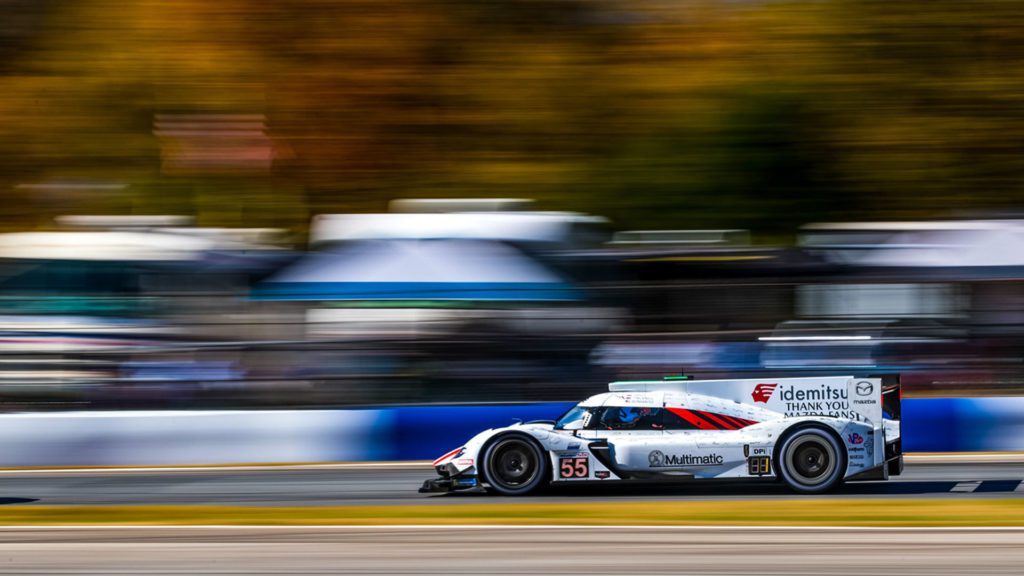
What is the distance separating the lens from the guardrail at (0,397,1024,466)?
13781mm

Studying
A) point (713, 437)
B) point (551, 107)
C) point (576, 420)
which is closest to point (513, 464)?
point (576, 420)

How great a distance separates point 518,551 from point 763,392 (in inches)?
118

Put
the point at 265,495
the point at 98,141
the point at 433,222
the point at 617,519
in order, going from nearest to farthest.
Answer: the point at 617,519 < the point at 265,495 < the point at 433,222 < the point at 98,141

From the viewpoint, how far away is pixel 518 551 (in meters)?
7.20

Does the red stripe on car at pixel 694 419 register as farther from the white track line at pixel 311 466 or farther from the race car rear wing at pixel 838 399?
the white track line at pixel 311 466

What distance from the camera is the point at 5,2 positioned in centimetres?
2775

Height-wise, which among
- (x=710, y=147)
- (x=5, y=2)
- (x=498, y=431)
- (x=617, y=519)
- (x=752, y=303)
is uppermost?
(x=5, y=2)

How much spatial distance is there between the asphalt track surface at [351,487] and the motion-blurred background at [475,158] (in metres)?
4.71

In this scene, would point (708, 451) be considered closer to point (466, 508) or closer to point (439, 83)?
point (466, 508)

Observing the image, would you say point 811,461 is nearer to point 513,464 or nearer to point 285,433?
point 513,464

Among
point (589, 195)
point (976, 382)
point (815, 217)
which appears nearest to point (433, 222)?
point (589, 195)

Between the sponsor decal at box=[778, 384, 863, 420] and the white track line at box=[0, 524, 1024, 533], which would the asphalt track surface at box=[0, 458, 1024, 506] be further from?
the white track line at box=[0, 524, 1024, 533]

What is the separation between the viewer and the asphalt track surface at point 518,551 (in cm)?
663

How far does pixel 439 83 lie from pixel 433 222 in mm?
4524
